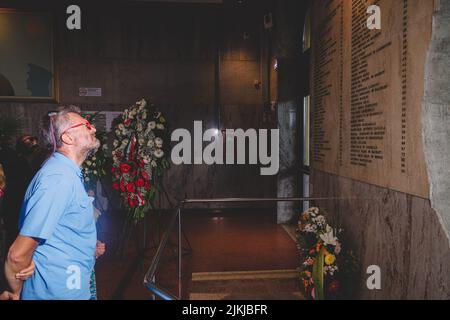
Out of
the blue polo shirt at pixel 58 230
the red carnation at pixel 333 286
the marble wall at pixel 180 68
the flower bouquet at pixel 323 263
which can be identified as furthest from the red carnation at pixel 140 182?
the marble wall at pixel 180 68

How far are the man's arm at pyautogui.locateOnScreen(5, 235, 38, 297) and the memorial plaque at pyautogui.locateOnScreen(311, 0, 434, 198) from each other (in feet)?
6.85

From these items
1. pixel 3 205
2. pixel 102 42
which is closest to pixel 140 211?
pixel 3 205

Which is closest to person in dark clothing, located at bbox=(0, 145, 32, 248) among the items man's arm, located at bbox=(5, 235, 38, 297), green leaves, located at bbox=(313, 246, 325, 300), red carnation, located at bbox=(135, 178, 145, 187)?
red carnation, located at bbox=(135, 178, 145, 187)

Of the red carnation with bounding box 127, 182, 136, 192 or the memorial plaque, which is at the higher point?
the memorial plaque

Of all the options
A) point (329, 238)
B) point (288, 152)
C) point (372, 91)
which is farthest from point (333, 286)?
point (288, 152)

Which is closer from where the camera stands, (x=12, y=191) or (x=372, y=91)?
(x=372, y=91)

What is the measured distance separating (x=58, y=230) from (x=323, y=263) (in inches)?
81.2

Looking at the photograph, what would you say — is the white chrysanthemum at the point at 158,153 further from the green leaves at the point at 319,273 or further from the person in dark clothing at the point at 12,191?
the green leaves at the point at 319,273

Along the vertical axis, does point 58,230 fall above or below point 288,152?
below

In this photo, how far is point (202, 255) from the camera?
4930mm

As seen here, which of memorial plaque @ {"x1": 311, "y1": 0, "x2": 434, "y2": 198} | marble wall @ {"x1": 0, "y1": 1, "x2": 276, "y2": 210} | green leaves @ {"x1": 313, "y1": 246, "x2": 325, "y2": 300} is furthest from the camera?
marble wall @ {"x1": 0, "y1": 1, "x2": 276, "y2": 210}

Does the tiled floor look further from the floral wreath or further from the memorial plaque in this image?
the memorial plaque

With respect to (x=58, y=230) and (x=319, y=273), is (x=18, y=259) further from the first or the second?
(x=319, y=273)

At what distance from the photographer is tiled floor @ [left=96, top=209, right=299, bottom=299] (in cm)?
390
